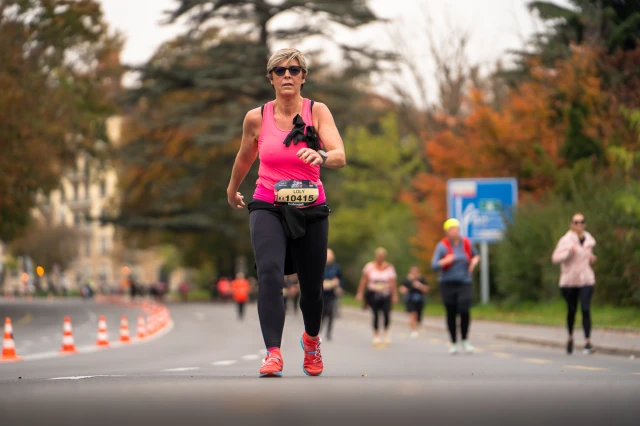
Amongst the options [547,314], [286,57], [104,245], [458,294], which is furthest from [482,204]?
[104,245]

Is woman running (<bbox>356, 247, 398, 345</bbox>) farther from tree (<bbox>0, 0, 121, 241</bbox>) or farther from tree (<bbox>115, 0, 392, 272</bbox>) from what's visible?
tree (<bbox>115, 0, 392, 272</bbox>)

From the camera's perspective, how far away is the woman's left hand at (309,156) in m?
7.25

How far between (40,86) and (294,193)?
28.8 metres

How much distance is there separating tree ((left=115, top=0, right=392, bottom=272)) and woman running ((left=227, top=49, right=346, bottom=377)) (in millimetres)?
39975

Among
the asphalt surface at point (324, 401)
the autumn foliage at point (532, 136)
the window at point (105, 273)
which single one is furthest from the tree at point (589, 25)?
the window at point (105, 273)

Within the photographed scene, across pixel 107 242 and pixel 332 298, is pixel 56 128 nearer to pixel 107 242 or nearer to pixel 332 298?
pixel 332 298

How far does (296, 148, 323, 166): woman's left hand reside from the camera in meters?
7.25

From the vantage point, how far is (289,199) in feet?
24.7

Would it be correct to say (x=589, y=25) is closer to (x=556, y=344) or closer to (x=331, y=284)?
(x=331, y=284)

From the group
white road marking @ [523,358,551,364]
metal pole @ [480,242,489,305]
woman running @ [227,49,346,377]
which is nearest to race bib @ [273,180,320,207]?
woman running @ [227,49,346,377]

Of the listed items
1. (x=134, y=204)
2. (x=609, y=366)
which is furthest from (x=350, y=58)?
(x=609, y=366)

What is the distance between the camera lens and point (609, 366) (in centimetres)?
1329

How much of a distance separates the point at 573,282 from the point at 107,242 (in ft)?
414

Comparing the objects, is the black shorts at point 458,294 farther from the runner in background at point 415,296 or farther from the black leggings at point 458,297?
the runner in background at point 415,296
